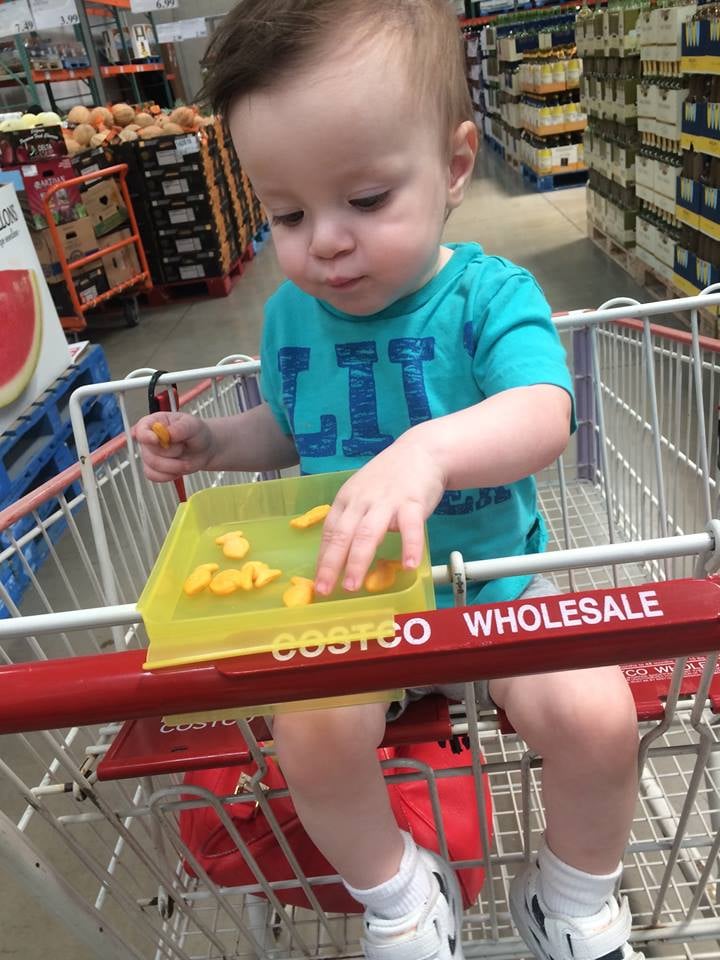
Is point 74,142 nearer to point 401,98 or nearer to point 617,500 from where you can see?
point 617,500

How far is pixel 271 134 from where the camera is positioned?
2.50 ft

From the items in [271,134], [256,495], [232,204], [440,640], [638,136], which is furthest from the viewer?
[232,204]

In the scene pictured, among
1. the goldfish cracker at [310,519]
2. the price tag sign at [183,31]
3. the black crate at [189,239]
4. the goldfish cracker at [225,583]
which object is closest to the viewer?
the goldfish cracker at [225,583]

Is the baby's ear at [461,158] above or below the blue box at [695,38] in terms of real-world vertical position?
below

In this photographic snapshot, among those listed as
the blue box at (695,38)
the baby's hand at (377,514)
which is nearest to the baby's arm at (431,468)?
the baby's hand at (377,514)

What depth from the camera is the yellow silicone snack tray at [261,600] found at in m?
0.59

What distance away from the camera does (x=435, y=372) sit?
1.03 meters

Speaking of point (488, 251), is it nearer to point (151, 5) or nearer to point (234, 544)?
point (151, 5)

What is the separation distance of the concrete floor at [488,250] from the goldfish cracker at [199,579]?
346cm

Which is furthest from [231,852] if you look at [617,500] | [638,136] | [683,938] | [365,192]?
[638,136]

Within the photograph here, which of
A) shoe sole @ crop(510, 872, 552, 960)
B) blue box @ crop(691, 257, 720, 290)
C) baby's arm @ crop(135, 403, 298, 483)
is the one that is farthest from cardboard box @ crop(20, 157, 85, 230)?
shoe sole @ crop(510, 872, 552, 960)

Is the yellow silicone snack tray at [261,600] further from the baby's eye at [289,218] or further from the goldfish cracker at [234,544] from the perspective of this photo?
the baby's eye at [289,218]

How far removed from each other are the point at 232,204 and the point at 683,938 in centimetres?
579

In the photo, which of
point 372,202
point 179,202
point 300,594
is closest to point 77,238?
point 179,202
